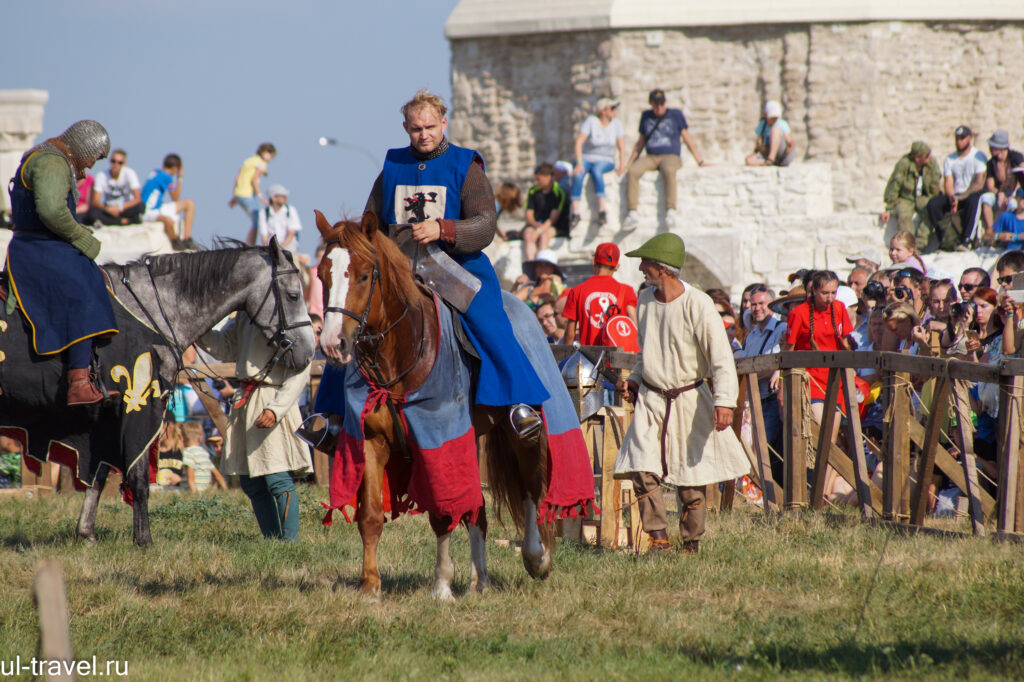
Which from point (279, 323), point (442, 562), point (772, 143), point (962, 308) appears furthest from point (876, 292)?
point (772, 143)

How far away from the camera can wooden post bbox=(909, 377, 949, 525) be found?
→ 8234mm

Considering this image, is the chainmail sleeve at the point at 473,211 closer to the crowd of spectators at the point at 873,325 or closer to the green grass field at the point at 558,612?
the green grass field at the point at 558,612

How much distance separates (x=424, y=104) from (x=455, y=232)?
2.38 feet

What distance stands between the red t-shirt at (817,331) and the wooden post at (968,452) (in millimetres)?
2593

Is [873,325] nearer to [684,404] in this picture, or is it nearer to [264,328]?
[684,404]

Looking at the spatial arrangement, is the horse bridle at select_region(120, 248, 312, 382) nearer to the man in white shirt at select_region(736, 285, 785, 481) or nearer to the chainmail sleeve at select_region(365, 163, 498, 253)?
the chainmail sleeve at select_region(365, 163, 498, 253)

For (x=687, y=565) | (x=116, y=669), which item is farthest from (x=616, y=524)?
(x=116, y=669)

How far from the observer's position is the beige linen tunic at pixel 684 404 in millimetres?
8125

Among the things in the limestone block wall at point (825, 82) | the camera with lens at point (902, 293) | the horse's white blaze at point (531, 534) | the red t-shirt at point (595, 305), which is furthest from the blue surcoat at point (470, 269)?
the limestone block wall at point (825, 82)

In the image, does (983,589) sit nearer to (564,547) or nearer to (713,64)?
(564,547)

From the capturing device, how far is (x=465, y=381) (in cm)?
643

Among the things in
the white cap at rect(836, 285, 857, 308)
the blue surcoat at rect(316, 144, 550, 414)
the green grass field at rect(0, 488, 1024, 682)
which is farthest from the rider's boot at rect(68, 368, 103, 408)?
the white cap at rect(836, 285, 857, 308)

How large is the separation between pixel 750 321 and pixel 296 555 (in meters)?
6.16

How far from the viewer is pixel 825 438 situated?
9500mm
